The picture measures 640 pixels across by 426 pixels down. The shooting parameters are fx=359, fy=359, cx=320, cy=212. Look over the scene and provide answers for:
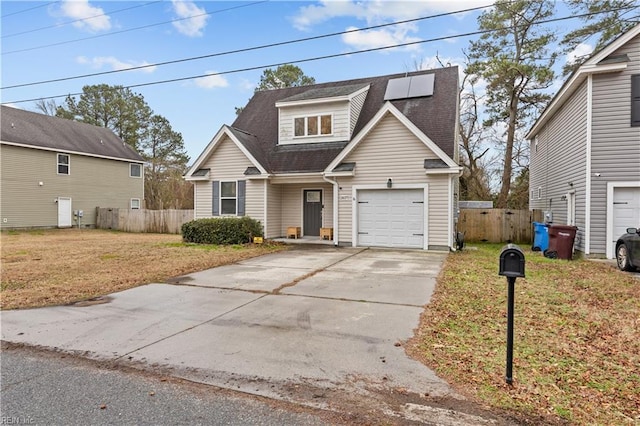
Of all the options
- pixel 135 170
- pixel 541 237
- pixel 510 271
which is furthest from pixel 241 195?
pixel 135 170

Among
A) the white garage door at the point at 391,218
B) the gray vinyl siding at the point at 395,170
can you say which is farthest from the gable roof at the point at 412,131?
the white garage door at the point at 391,218

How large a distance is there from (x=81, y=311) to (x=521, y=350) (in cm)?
605

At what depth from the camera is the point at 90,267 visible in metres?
9.17

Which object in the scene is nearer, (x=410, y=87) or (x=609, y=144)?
(x=609, y=144)

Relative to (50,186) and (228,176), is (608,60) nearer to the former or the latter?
(228,176)

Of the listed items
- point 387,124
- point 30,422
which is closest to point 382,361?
point 30,422

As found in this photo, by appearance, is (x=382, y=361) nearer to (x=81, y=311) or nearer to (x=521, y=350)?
(x=521, y=350)

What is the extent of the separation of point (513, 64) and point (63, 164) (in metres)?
27.9

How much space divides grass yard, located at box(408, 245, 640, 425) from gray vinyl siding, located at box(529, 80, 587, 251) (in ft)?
14.7

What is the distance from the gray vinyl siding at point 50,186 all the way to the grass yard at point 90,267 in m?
10.7

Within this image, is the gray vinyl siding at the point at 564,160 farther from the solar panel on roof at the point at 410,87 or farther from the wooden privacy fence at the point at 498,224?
the solar panel on roof at the point at 410,87

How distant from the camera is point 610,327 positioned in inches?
184

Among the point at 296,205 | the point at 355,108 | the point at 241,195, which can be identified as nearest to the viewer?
the point at 241,195

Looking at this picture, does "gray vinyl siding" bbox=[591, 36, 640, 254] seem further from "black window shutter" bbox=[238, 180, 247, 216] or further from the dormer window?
"black window shutter" bbox=[238, 180, 247, 216]
